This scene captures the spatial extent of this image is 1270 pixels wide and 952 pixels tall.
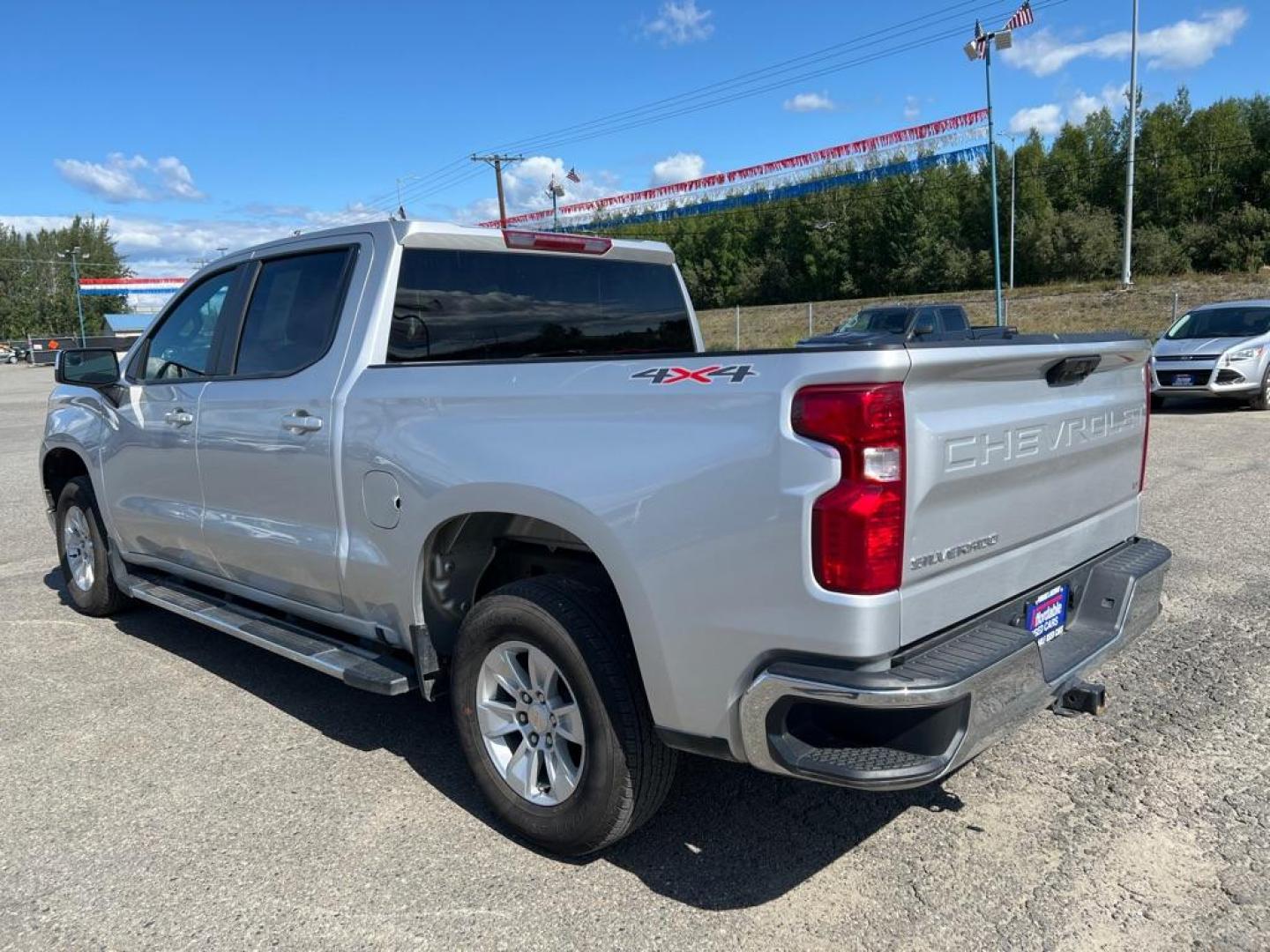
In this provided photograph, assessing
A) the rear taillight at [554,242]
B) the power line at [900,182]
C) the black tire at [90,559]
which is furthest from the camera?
the power line at [900,182]

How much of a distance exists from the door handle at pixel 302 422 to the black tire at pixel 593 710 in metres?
1.07

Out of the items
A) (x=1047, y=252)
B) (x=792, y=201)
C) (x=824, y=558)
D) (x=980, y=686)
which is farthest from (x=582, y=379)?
(x=792, y=201)

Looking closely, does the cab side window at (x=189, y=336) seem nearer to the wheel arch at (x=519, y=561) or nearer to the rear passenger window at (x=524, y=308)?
the rear passenger window at (x=524, y=308)

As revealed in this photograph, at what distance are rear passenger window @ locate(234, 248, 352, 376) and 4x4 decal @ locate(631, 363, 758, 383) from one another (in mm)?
1636

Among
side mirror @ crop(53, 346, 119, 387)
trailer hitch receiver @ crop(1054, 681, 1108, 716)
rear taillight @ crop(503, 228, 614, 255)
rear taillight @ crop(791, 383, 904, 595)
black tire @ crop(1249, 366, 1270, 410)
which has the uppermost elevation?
rear taillight @ crop(503, 228, 614, 255)

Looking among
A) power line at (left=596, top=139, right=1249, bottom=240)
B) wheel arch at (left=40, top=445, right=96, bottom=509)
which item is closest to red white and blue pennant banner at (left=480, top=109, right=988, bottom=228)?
power line at (left=596, top=139, right=1249, bottom=240)

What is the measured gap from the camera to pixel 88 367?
504 cm

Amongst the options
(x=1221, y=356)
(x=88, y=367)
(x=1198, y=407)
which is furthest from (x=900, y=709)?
(x=1198, y=407)

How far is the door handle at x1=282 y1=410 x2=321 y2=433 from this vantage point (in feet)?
11.7

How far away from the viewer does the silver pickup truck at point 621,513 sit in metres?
2.30

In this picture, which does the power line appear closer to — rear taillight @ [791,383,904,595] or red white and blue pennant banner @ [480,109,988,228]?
red white and blue pennant banner @ [480,109,988,228]

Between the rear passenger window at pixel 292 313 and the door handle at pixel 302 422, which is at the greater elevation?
the rear passenger window at pixel 292 313

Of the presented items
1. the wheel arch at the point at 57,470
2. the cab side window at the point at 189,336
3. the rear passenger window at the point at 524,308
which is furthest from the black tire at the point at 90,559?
the rear passenger window at the point at 524,308

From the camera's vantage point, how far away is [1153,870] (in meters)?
2.86
